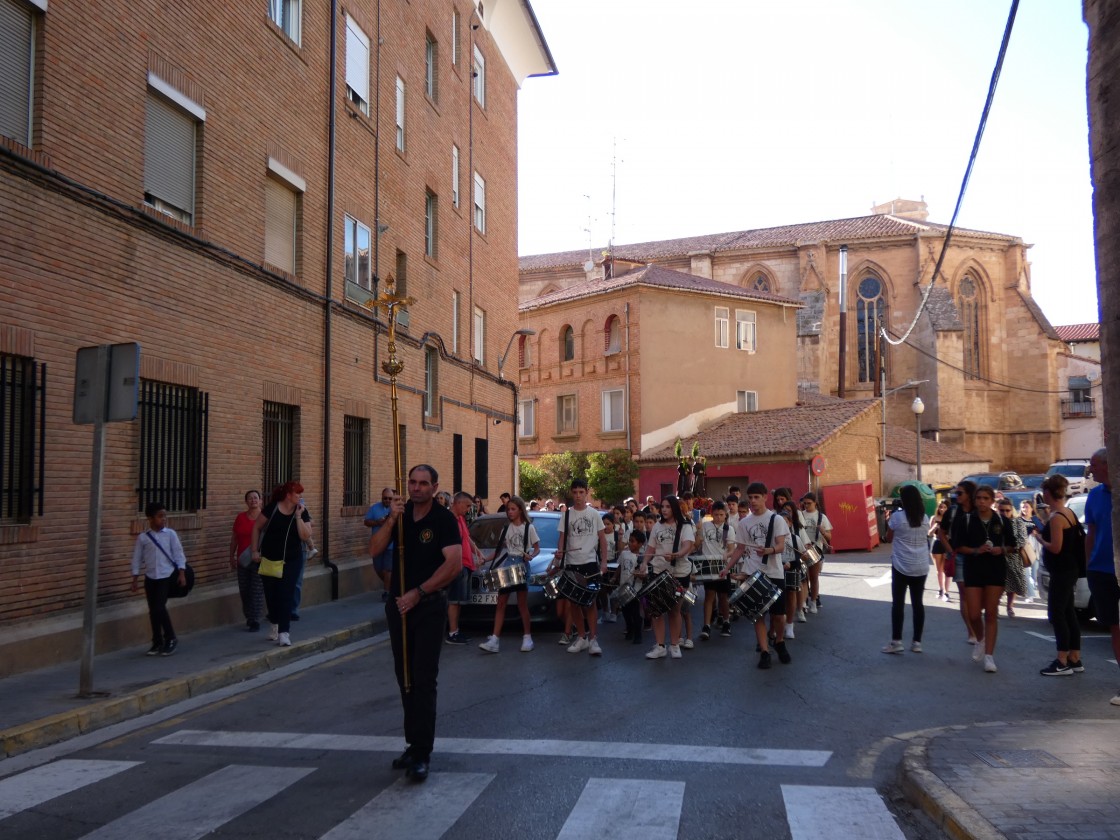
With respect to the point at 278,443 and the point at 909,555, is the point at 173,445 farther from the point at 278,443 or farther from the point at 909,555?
the point at 909,555

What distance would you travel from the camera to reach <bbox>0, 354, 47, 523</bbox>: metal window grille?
927 centimetres

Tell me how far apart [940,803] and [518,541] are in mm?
6928

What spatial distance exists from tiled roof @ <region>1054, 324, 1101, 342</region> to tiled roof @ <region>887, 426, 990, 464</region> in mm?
22678

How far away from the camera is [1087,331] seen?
235 feet

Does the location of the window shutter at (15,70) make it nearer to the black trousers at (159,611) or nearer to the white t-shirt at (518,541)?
the black trousers at (159,611)

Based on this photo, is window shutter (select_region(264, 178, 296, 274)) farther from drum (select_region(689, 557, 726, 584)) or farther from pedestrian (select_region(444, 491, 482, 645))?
drum (select_region(689, 557, 726, 584))

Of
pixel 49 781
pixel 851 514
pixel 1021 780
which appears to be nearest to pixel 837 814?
pixel 1021 780

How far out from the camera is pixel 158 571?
998cm

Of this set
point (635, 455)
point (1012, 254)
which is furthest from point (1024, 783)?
point (1012, 254)

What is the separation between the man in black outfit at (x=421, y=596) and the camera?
5961 mm

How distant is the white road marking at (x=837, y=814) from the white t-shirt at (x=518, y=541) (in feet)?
19.9

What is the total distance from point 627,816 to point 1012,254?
194 feet

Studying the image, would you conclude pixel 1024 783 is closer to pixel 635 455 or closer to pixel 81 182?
pixel 81 182

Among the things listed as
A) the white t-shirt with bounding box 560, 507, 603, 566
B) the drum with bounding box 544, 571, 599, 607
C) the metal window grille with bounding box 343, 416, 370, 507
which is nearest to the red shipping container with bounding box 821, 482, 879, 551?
the metal window grille with bounding box 343, 416, 370, 507
